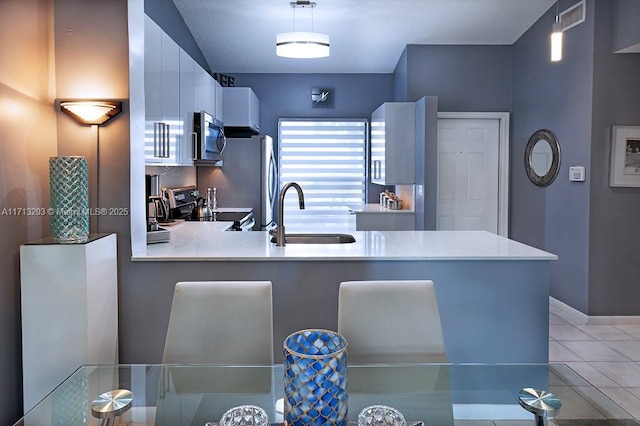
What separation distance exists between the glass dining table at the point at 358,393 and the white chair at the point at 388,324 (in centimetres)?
12

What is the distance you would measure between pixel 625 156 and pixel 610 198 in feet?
1.16

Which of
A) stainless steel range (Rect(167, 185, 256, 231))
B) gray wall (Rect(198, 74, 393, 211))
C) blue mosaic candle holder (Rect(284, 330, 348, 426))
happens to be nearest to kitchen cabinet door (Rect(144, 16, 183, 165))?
stainless steel range (Rect(167, 185, 256, 231))

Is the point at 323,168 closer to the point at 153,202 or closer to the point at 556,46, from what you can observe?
the point at 153,202

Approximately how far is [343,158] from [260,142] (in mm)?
1529

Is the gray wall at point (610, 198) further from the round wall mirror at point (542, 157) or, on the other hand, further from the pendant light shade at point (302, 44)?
the pendant light shade at point (302, 44)

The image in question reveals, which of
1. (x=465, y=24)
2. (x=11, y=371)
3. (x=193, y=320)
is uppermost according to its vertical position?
(x=465, y=24)

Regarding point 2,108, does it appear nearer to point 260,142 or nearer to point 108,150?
point 108,150

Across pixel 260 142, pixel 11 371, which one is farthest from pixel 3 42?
pixel 260 142

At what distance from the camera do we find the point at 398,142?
545cm

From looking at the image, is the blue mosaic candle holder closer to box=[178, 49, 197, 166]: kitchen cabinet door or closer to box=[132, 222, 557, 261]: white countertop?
box=[132, 222, 557, 261]: white countertop

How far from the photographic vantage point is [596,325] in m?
4.18

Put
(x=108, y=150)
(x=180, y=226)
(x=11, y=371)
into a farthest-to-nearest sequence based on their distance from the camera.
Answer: (x=180, y=226) < (x=108, y=150) < (x=11, y=371)

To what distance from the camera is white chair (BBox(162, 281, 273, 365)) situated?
181 cm

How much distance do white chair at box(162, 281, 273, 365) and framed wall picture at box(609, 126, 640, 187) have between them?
3512 millimetres
